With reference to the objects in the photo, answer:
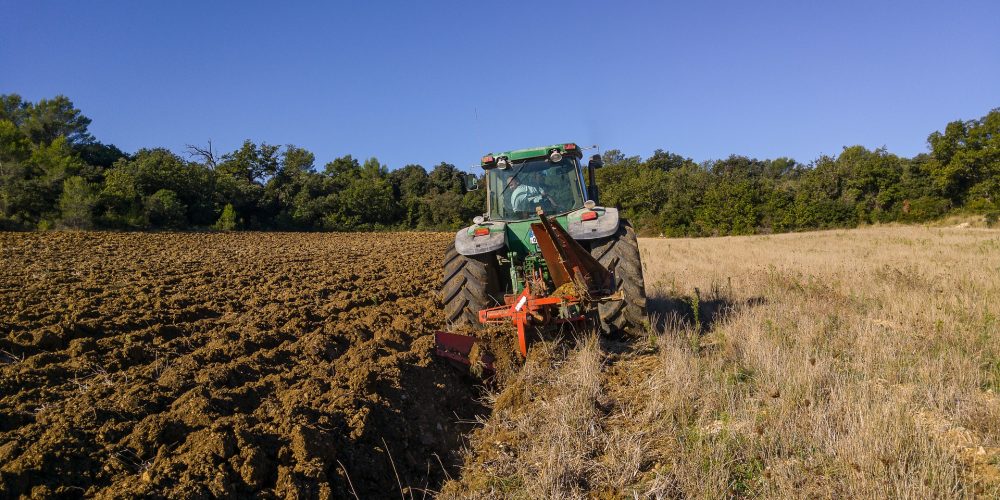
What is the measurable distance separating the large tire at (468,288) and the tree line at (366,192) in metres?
24.6

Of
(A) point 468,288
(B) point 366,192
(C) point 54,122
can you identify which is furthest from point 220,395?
(C) point 54,122

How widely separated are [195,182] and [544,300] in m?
32.4

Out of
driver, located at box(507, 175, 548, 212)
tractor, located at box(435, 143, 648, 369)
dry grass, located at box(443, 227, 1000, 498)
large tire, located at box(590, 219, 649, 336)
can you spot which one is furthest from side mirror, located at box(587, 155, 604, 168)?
dry grass, located at box(443, 227, 1000, 498)

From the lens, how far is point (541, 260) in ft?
18.8

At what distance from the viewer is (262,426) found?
131 inches

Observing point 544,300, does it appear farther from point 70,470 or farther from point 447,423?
point 70,470

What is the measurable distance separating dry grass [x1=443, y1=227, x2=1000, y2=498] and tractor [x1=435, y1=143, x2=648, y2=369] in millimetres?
352

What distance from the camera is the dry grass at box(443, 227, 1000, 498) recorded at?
108 inches

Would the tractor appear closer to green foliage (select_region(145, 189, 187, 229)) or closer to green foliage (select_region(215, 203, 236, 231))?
green foliage (select_region(145, 189, 187, 229))

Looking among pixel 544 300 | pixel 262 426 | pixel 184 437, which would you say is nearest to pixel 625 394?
pixel 544 300

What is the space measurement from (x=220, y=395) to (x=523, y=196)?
11.7ft

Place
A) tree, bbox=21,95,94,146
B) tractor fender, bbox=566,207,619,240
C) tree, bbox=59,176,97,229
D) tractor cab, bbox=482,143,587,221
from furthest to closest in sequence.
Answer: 1. tree, bbox=21,95,94,146
2. tree, bbox=59,176,97,229
3. tractor cab, bbox=482,143,587,221
4. tractor fender, bbox=566,207,619,240

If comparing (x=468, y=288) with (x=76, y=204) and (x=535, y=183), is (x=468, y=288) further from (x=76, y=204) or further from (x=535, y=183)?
(x=76, y=204)

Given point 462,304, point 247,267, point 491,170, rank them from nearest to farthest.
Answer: point 462,304 → point 491,170 → point 247,267
